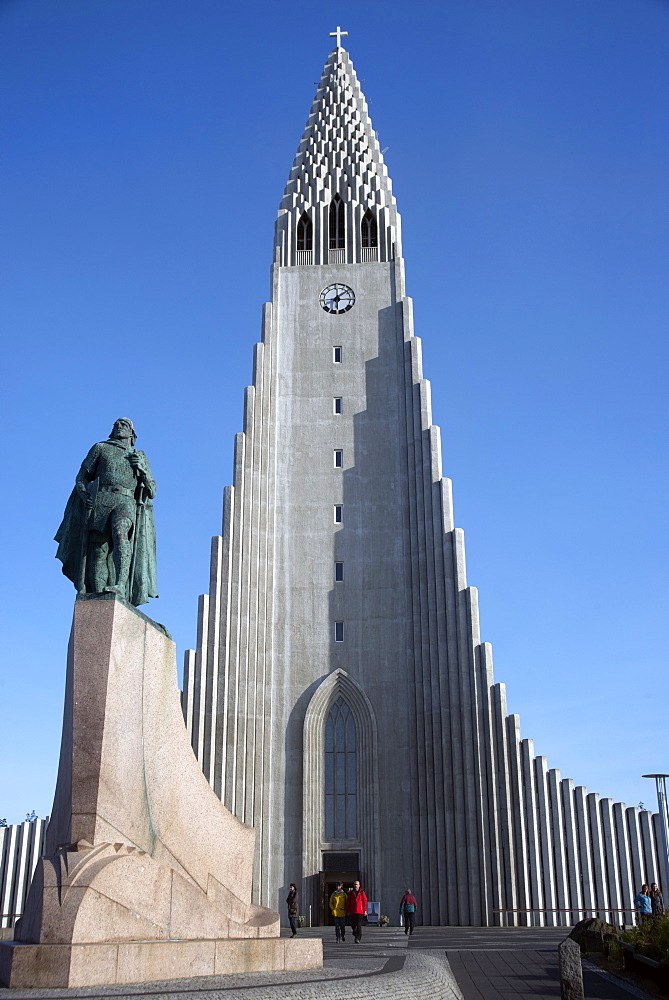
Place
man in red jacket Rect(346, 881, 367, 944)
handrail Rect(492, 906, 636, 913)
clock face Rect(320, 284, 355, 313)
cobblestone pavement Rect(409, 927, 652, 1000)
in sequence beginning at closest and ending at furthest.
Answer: cobblestone pavement Rect(409, 927, 652, 1000) < man in red jacket Rect(346, 881, 367, 944) < handrail Rect(492, 906, 636, 913) < clock face Rect(320, 284, 355, 313)

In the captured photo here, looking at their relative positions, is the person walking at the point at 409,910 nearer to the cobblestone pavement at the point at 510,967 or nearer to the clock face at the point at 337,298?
the cobblestone pavement at the point at 510,967

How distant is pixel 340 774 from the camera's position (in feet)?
111

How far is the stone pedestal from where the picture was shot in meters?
9.11

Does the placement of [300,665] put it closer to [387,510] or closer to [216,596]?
[216,596]

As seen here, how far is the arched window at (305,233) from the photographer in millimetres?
42531

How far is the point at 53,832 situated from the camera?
36.6ft

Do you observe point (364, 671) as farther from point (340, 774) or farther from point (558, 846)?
point (558, 846)

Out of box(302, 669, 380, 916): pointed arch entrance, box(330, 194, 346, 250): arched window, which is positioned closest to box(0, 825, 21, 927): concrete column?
box(302, 669, 380, 916): pointed arch entrance

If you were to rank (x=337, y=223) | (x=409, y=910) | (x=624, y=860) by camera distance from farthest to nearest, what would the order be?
(x=337, y=223), (x=624, y=860), (x=409, y=910)

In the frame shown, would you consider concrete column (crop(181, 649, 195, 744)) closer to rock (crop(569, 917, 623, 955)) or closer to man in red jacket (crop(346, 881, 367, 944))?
man in red jacket (crop(346, 881, 367, 944))

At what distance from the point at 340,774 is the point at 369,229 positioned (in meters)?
23.5

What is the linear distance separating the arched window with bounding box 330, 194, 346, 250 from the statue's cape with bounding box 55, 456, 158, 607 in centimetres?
3216

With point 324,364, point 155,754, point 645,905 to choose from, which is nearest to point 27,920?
point 155,754

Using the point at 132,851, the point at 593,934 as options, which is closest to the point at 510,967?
the point at 593,934
